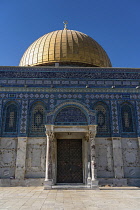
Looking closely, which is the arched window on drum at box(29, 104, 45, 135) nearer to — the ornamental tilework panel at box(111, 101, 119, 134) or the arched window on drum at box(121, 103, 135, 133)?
the ornamental tilework panel at box(111, 101, 119, 134)

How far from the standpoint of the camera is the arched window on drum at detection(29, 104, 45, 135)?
1184cm

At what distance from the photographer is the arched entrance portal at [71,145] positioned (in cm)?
1104

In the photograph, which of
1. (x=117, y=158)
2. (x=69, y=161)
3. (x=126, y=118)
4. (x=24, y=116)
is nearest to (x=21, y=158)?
(x=24, y=116)

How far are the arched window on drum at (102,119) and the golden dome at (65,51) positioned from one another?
408cm

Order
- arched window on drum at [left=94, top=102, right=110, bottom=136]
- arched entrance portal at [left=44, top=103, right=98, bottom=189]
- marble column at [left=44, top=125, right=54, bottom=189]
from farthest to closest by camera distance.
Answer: arched window on drum at [left=94, top=102, right=110, bottom=136] < arched entrance portal at [left=44, top=103, right=98, bottom=189] < marble column at [left=44, top=125, right=54, bottom=189]

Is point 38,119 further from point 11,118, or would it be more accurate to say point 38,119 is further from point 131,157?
point 131,157

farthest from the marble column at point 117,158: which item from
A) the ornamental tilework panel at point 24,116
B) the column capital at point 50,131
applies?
the ornamental tilework panel at point 24,116

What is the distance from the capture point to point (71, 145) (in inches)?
482

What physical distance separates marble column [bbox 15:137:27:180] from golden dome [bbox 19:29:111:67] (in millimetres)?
6140

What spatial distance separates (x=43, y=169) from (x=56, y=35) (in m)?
10.2

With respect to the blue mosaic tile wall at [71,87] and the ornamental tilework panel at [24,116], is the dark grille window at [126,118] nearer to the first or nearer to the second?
the blue mosaic tile wall at [71,87]

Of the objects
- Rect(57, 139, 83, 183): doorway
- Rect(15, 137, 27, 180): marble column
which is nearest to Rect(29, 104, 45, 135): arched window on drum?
Rect(15, 137, 27, 180): marble column

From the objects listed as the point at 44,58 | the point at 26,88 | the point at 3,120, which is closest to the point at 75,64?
the point at 44,58

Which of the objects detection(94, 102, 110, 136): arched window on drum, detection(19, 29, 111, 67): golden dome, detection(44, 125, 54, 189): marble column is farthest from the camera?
detection(19, 29, 111, 67): golden dome
